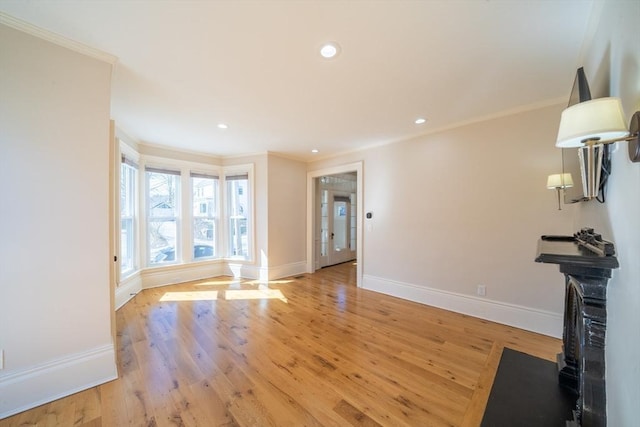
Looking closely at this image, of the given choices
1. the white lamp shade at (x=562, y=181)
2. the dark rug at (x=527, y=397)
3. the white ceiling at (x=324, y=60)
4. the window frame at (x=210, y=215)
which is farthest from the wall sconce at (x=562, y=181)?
the window frame at (x=210, y=215)

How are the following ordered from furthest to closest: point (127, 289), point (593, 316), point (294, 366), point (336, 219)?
point (336, 219), point (127, 289), point (294, 366), point (593, 316)

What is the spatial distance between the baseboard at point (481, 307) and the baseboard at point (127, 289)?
3924 millimetres

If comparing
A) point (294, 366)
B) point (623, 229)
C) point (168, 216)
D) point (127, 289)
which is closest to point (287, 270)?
point (168, 216)

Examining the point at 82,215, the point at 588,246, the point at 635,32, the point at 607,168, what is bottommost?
the point at 588,246

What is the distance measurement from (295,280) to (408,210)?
2.59 m

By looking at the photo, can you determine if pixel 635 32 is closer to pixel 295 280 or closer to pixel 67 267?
pixel 67 267

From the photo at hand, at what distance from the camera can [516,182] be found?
280 centimetres

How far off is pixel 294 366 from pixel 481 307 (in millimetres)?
2490

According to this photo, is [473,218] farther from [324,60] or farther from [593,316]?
[324,60]

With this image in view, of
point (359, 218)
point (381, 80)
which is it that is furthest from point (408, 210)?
point (381, 80)

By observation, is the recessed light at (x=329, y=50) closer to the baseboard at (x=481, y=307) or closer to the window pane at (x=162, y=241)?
the baseboard at (x=481, y=307)

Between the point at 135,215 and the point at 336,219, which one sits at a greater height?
the point at 135,215

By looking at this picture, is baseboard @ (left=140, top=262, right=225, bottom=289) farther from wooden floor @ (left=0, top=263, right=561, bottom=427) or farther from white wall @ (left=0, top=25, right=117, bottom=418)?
white wall @ (left=0, top=25, right=117, bottom=418)

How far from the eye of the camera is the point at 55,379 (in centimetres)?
171
